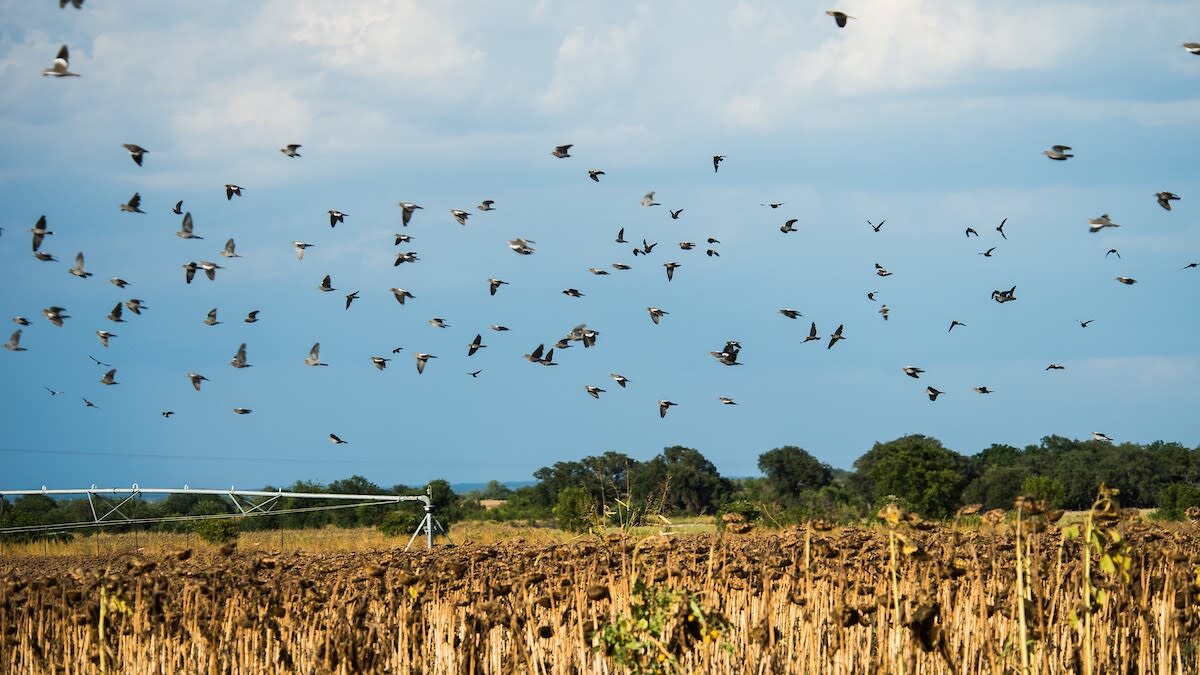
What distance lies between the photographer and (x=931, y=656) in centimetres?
1038

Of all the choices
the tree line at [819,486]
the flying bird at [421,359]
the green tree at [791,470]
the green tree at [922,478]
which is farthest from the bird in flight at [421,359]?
the green tree at [791,470]

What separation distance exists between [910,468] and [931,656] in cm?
5992

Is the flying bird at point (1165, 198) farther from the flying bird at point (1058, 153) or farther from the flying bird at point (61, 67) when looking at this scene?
the flying bird at point (61, 67)

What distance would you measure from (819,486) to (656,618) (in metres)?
96.0

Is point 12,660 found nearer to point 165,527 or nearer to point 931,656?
point 931,656

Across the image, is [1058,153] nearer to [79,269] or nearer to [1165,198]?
[1165,198]

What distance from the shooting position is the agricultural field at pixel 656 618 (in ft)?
26.6

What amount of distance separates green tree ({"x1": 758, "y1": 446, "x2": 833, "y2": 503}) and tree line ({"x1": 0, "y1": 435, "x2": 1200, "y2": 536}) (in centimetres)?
9

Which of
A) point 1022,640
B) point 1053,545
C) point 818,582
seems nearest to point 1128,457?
point 1053,545

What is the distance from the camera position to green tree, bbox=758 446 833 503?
3905 inches

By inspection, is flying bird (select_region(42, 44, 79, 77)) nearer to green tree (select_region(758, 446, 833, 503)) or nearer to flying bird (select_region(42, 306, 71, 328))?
flying bird (select_region(42, 306, 71, 328))

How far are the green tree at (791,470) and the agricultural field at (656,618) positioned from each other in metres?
84.6

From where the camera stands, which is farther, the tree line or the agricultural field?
the tree line

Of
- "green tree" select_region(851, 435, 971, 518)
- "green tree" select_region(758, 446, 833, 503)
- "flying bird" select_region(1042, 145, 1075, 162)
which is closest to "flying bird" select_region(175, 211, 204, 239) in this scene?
"flying bird" select_region(1042, 145, 1075, 162)
